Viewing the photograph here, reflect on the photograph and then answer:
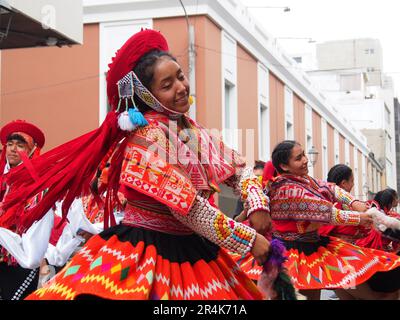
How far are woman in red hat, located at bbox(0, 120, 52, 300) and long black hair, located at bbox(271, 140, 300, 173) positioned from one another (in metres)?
1.83

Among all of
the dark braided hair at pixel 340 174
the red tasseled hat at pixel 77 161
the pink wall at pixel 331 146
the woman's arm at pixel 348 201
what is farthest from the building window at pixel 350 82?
the red tasseled hat at pixel 77 161

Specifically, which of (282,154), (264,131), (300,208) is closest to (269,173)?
(282,154)

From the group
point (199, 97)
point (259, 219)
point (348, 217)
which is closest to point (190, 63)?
point (199, 97)

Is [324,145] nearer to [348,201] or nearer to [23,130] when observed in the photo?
[348,201]

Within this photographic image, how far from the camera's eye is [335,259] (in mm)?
4867

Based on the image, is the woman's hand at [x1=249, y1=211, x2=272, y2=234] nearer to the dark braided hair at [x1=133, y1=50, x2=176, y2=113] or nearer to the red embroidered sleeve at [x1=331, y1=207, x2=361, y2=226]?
the dark braided hair at [x1=133, y1=50, x2=176, y2=113]

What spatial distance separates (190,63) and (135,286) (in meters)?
11.4

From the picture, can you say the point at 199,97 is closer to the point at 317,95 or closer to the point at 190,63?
the point at 190,63

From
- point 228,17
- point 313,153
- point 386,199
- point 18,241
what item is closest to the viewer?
point 18,241

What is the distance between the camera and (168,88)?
3029mm

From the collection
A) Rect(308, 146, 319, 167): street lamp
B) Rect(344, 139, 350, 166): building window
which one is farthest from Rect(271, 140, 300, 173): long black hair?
Rect(344, 139, 350, 166): building window

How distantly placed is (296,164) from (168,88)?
2196 millimetres

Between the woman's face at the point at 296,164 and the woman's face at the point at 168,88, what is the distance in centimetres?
214

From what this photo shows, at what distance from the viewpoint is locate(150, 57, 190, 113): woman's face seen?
119 inches
